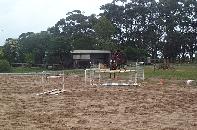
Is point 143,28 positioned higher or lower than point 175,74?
higher

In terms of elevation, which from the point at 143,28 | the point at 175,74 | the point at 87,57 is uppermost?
the point at 143,28

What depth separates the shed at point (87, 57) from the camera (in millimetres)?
48719

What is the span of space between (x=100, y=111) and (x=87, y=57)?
40.7 meters

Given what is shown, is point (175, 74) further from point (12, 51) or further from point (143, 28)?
point (143, 28)

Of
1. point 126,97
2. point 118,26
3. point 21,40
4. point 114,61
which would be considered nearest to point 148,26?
point 118,26

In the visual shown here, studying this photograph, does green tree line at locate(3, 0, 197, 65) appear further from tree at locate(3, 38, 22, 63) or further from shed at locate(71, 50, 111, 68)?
tree at locate(3, 38, 22, 63)

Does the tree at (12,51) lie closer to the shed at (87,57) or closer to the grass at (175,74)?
the shed at (87,57)

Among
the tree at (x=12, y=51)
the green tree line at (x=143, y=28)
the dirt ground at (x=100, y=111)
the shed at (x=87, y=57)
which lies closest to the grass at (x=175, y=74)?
the dirt ground at (x=100, y=111)

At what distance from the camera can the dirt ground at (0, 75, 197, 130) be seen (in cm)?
873

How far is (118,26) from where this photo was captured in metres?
68.8

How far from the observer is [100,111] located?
10.8m

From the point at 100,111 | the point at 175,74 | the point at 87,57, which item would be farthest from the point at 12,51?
the point at 100,111

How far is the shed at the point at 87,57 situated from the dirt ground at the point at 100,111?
33.1 meters

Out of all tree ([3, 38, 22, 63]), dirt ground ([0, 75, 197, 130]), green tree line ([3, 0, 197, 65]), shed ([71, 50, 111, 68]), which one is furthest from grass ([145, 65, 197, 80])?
green tree line ([3, 0, 197, 65])
